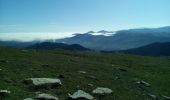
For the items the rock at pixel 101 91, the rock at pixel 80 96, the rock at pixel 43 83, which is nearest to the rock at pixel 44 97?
the rock at pixel 80 96

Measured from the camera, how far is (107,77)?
29.7 metres

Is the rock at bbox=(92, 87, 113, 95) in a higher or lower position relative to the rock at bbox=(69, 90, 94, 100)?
lower

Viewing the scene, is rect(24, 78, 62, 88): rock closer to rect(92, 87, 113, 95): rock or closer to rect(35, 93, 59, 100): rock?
rect(35, 93, 59, 100): rock

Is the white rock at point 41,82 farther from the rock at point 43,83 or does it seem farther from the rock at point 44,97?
the rock at point 44,97

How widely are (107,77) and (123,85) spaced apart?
2588 mm

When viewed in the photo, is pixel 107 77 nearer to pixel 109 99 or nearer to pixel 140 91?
pixel 140 91

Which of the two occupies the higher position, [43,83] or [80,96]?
[43,83]

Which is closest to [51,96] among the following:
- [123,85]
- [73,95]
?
[73,95]

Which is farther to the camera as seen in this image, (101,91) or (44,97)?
(101,91)

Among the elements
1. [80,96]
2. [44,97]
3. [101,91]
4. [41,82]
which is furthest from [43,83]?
[101,91]

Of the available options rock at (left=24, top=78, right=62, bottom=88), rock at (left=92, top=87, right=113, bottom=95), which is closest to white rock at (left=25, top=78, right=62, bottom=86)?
rock at (left=24, top=78, right=62, bottom=88)

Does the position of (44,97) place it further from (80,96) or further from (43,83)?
(43,83)

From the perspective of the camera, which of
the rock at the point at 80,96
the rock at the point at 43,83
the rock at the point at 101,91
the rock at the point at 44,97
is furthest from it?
the rock at the point at 101,91

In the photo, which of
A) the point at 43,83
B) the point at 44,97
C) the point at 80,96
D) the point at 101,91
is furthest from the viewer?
the point at 101,91
